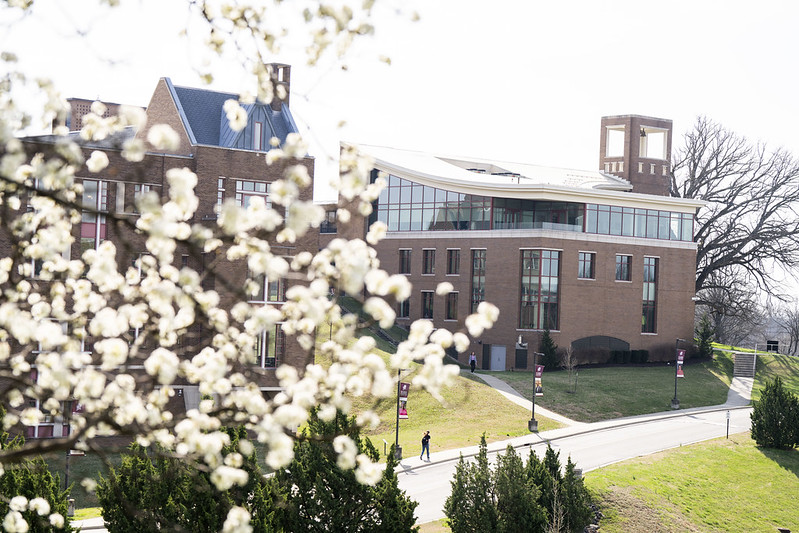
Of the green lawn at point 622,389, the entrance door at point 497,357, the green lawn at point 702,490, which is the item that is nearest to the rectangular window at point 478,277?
the entrance door at point 497,357

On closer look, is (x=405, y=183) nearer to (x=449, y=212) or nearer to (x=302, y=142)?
(x=449, y=212)

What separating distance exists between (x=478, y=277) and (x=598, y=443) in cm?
2315

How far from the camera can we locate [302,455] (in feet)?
71.0

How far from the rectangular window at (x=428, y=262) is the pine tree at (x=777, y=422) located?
2765 centimetres

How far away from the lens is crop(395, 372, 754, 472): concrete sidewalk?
39500mm

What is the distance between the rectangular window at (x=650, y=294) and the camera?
65625 mm

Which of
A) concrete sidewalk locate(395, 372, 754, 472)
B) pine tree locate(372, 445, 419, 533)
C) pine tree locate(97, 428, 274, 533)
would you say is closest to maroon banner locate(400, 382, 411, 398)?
concrete sidewalk locate(395, 372, 754, 472)

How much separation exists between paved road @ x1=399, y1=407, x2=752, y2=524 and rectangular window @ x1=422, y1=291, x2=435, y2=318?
21367mm

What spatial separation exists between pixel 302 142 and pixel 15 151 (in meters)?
1.84

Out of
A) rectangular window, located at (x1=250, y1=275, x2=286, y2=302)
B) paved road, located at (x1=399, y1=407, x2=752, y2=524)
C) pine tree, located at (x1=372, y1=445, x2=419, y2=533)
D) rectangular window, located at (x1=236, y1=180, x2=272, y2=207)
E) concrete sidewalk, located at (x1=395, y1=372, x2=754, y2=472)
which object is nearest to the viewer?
pine tree, located at (x1=372, y1=445, x2=419, y2=533)

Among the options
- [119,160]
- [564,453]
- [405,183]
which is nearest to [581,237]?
[405,183]

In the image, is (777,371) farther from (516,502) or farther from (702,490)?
(516,502)

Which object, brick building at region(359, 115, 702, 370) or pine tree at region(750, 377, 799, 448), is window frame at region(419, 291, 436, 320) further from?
pine tree at region(750, 377, 799, 448)

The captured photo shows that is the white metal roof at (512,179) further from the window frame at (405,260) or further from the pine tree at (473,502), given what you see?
the pine tree at (473,502)
